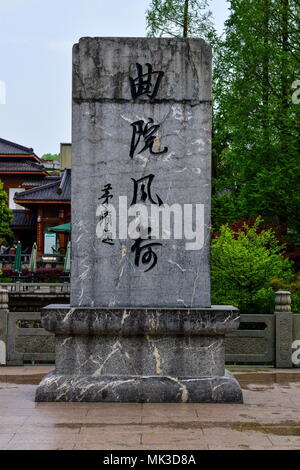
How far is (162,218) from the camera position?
24.9 feet

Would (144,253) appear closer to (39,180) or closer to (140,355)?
(140,355)

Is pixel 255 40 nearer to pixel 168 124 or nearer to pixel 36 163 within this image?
pixel 168 124

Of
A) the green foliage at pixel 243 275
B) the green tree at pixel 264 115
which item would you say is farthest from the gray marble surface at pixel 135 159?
the green tree at pixel 264 115

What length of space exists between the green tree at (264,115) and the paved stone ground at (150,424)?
A: 12185mm

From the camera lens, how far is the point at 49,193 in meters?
44.5

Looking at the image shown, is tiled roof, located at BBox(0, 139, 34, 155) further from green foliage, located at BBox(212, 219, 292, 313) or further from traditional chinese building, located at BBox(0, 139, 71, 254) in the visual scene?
green foliage, located at BBox(212, 219, 292, 313)

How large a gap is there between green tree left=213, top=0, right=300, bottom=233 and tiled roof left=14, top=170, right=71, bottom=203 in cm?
2268

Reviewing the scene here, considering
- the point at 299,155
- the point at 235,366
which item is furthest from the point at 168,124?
the point at 299,155

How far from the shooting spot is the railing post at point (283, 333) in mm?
10766

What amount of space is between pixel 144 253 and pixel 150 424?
209 centimetres

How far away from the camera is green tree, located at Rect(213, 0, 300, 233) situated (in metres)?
19.6

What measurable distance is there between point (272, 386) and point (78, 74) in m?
4.75

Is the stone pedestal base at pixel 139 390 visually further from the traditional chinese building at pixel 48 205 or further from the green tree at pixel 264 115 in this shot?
the traditional chinese building at pixel 48 205

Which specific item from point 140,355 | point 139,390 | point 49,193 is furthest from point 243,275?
point 49,193
